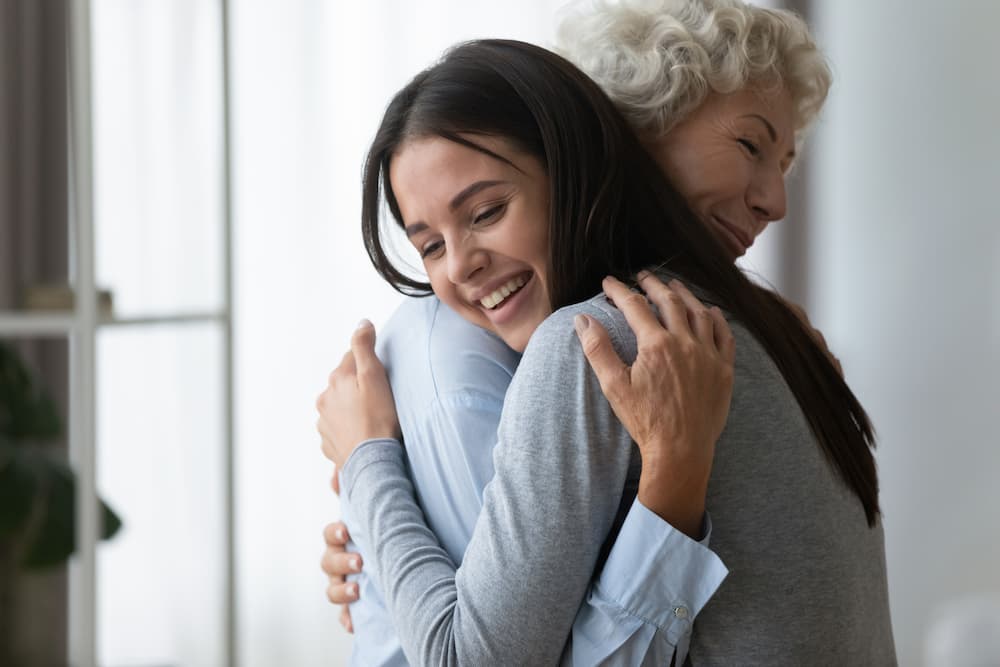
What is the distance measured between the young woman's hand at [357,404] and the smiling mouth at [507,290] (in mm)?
193

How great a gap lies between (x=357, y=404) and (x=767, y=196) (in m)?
0.67

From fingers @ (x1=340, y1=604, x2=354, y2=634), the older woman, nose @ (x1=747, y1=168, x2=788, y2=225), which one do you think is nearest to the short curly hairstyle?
the older woman

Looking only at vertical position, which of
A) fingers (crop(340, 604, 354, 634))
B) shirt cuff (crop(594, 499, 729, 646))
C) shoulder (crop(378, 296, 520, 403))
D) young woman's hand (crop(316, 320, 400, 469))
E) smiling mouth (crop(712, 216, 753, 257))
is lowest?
fingers (crop(340, 604, 354, 634))

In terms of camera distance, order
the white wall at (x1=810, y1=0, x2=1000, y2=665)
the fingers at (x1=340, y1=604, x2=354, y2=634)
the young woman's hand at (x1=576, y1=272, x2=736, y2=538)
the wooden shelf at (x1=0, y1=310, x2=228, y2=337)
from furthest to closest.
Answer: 1. the white wall at (x1=810, y1=0, x2=1000, y2=665)
2. the wooden shelf at (x1=0, y1=310, x2=228, y2=337)
3. the fingers at (x1=340, y1=604, x2=354, y2=634)
4. the young woman's hand at (x1=576, y1=272, x2=736, y2=538)

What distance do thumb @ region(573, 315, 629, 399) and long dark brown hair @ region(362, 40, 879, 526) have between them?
198 millimetres

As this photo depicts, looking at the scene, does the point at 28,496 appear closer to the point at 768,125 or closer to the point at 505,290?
the point at 505,290

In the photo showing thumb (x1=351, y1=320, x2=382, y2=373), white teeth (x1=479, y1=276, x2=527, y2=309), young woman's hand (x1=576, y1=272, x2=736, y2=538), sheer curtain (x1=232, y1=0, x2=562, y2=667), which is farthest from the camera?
sheer curtain (x1=232, y1=0, x2=562, y2=667)

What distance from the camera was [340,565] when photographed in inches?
60.7

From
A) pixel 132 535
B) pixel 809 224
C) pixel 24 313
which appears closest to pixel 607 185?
pixel 24 313

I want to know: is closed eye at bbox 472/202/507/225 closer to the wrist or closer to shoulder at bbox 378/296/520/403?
shoulder at bbox 378/296/520/403

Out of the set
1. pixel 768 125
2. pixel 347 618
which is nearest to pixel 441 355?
pixel 347 618

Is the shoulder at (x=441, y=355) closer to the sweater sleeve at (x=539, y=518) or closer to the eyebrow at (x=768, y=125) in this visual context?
the sweater sleeve at (x=539, y=518)

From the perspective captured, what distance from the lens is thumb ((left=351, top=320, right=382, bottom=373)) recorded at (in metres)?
1.47

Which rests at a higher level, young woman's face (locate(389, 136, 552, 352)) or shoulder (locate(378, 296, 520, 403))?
young woman's face (locate(389, 136, 552, 352))
